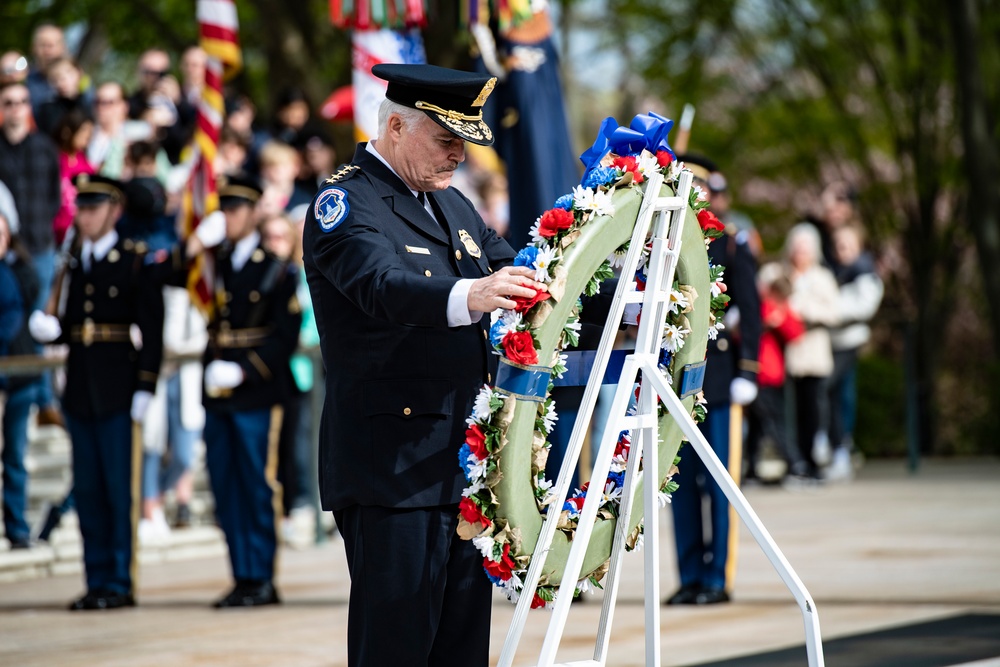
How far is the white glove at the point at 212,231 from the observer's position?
9273 mm

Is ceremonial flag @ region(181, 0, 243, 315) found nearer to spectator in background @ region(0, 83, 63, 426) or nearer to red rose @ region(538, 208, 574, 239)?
spectator in background @ region(0, 83, 63, 426)

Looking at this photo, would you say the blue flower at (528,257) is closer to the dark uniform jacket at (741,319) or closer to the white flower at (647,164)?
the white flower at (647,164)

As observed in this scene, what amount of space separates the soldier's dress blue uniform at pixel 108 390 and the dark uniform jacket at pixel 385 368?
4.34 metres

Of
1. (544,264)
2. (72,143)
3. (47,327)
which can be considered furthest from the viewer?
(72,143)

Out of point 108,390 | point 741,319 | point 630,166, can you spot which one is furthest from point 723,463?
point 630,166

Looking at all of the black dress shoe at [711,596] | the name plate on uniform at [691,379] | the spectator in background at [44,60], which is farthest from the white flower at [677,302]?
the spectator in background at [44,60]

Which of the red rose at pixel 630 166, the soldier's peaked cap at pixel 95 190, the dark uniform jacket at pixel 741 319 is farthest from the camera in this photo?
the soldier's peaked cap at pixel 95 190

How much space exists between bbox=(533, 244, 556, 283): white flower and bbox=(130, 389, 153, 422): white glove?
16.0 feet

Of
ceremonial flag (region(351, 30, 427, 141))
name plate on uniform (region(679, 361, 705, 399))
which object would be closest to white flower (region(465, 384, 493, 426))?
→ name plate on uniform (region(679, 361, 705, 399))

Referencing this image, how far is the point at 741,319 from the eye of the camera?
8.77 m

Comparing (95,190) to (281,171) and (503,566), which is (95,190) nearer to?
(281,171)

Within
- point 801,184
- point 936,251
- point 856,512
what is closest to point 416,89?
point 856,512

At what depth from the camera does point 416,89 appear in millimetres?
4453

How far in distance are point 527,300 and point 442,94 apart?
0.68 meters
